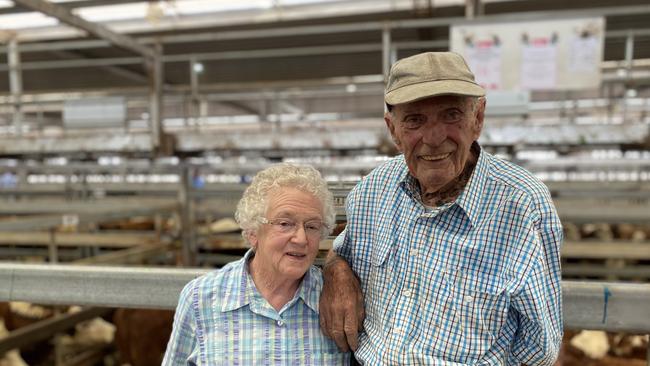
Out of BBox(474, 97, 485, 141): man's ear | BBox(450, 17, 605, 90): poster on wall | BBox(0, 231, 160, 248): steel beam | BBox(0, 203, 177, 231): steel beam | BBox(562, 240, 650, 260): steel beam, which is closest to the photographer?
BBox(474, 97, 485, 141): man's ear

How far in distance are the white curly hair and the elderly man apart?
17 cm

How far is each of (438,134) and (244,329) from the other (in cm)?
68

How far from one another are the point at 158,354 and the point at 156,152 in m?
1.76

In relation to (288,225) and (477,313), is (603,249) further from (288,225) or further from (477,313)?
(288,225)

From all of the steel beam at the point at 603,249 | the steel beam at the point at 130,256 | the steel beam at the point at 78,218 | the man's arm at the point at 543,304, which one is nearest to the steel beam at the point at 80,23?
the steel beam at the point at 78,218

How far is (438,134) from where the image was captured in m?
1.03

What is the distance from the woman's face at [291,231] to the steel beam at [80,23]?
298 cm

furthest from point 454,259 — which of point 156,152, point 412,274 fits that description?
point 156,152

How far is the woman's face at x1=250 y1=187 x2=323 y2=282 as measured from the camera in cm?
116

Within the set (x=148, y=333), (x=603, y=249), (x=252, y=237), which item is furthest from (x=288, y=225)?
(x=603, y=249)

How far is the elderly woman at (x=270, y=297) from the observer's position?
3.79 ft

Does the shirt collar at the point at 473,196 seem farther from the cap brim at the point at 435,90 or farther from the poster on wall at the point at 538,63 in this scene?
the poster on wall at the point at 538,63

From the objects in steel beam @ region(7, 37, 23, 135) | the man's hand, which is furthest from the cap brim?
steel beam @ region(7, 37, 23, 135)

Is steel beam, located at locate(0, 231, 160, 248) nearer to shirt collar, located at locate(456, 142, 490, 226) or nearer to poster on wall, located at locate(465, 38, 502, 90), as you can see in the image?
poster on wall, located at locate(465, 38, 502, 90)
